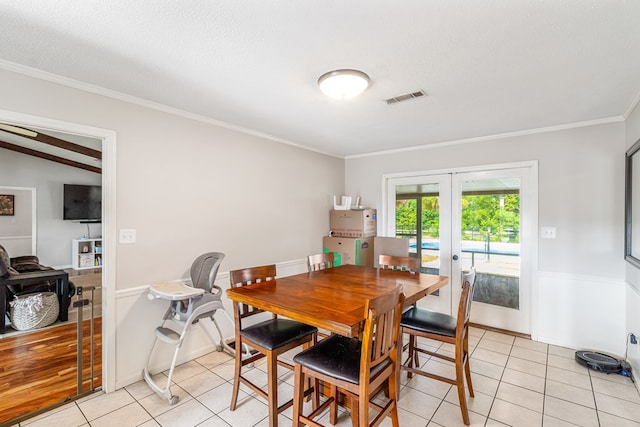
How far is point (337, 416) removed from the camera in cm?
207

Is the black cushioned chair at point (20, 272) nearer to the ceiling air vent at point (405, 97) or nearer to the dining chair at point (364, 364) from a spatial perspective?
the dining chair at point (364, 364)

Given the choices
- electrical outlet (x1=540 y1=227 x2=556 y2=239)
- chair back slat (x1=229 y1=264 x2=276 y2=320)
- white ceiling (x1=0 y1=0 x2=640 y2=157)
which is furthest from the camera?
electrical outlet (x1=540 y1=227 x2=556 y2=239)

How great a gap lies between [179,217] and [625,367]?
170 inches

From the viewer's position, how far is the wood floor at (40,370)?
2273mm

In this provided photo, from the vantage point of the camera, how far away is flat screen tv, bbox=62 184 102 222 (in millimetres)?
6508

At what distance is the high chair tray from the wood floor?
0.94m

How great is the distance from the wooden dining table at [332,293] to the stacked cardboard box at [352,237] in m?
1.31

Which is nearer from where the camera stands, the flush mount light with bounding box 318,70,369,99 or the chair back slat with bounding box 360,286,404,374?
the chair back slat with bounding box 360,286,404,374

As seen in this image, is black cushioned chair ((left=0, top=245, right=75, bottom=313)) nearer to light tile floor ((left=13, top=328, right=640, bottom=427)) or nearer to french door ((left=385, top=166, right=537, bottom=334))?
light tile floor ((left=13, top=328, right=640, bottom=427))

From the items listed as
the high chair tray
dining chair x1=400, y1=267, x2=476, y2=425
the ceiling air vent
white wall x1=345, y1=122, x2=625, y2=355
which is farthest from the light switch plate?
white wall x1=345, y1=122, x2=625, y2=355

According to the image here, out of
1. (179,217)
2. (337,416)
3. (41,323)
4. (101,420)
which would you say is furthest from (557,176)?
(41,323)

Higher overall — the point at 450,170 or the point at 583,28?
the point at 583,28

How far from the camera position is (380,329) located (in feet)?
5.13

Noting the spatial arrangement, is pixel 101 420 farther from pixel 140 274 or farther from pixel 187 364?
pixel 140 274
